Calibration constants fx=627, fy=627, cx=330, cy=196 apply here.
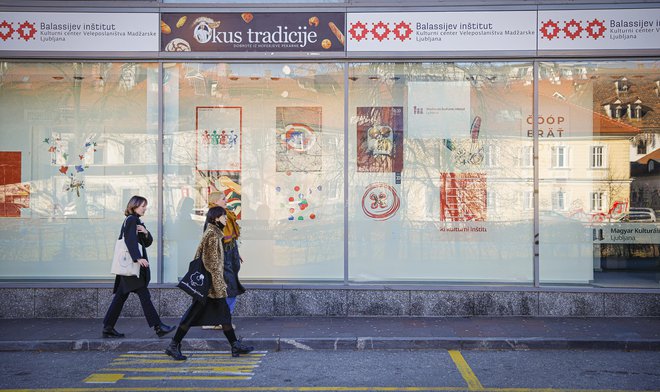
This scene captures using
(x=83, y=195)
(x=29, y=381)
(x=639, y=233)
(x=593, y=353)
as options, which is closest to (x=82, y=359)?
(x=29, y=381)

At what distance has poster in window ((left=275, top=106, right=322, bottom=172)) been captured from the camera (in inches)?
406

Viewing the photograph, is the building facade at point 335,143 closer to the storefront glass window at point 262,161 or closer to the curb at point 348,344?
the storefront glass window at point 262,161

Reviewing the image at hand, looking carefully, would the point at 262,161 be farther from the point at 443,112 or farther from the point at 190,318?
the point at 190,318

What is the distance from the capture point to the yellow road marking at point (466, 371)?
632 centimetres

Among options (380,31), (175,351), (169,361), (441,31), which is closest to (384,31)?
(380,31)

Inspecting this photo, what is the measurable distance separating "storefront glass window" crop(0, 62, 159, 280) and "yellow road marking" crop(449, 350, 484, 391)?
529 cm

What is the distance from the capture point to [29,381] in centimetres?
654

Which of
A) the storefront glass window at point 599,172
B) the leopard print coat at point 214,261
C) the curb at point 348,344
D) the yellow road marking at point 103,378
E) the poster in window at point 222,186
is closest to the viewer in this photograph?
the yellow road marking at point 103,378

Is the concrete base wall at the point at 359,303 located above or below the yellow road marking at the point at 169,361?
above

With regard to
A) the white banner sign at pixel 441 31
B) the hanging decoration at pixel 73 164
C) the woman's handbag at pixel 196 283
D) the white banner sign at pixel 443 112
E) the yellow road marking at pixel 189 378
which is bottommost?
the yellow road marking at pixel 189 378

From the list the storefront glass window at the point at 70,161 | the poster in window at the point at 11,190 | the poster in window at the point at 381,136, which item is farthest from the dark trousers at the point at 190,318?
the poster in window at the point at 11,190

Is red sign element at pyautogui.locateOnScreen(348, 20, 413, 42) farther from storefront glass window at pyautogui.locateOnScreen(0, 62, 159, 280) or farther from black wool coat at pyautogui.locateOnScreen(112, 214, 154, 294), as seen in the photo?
black wool coat at pyautogui.locateOnScreen(112, 214, 154, 294)

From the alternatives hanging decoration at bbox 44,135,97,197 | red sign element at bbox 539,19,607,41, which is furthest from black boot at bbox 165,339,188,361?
→ red sign element at bbox 539,19,607,41

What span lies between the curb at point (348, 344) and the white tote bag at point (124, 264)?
2.81 feet
